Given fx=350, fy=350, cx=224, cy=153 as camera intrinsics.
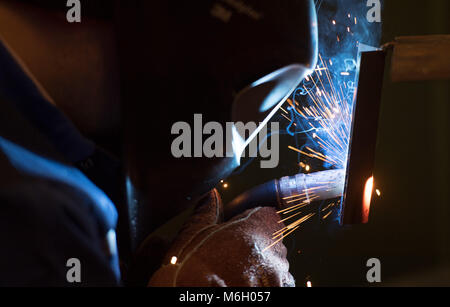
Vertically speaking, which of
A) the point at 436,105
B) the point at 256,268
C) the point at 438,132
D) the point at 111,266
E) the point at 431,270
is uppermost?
the point at 436,105

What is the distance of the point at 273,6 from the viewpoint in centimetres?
→ 47

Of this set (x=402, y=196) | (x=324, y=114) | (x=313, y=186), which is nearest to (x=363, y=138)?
(x=313, y=186)

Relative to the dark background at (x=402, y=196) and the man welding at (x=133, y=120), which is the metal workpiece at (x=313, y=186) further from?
the man welding at (x=133, y=120)

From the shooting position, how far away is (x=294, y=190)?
1092 millimetres

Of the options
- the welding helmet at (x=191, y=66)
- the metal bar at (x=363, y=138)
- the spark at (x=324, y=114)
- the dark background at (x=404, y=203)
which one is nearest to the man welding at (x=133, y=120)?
the welding helmet at (x=191, y=66)

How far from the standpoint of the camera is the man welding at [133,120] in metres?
0.44

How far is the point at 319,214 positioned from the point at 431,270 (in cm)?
86

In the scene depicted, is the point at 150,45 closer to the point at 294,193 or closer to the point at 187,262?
the point at 187,262

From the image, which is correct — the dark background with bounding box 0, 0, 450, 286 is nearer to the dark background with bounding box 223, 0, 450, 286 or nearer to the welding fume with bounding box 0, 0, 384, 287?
the dark background with bounding box 223, 0, 450, 286

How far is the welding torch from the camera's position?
109 cm

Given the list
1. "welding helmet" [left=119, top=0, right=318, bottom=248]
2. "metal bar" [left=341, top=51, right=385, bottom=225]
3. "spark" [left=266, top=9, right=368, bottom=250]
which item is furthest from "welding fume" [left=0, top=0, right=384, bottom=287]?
"spark" [left=266, top=9, right=368, bottom=250]

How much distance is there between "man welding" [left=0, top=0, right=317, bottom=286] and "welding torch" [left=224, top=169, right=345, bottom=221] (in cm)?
58

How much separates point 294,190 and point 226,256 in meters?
0.35
